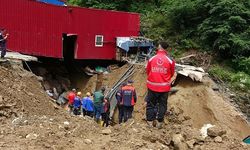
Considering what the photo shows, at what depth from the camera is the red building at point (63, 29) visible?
23.2 meters

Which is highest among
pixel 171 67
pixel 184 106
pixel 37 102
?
pixel 171 67

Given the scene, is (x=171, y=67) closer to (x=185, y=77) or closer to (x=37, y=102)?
(x=37, y=102)

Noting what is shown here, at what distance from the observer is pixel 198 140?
9273 mm

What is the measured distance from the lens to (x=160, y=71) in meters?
10.1

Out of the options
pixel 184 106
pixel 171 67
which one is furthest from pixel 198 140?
pixel 184 106

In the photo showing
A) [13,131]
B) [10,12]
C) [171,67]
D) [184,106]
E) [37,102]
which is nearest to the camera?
[13,131]

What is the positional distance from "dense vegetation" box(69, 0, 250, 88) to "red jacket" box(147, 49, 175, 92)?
17.4 m

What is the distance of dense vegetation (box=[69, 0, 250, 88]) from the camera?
1091 inches

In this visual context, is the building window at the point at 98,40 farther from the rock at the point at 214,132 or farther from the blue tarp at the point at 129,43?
the rock at the point at 214,132

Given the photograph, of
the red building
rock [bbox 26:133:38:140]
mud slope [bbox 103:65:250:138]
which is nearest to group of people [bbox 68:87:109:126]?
mud slope [bbox 103:65:250:138]

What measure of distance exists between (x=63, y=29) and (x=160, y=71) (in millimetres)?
16067

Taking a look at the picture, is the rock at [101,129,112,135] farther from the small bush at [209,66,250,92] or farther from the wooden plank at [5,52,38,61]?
Answer: the small bush at [209,66,250,92]

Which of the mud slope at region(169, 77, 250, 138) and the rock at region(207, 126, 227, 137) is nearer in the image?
the rock at region(207, 126, 227, 137)

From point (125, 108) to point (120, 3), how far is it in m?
20.5
